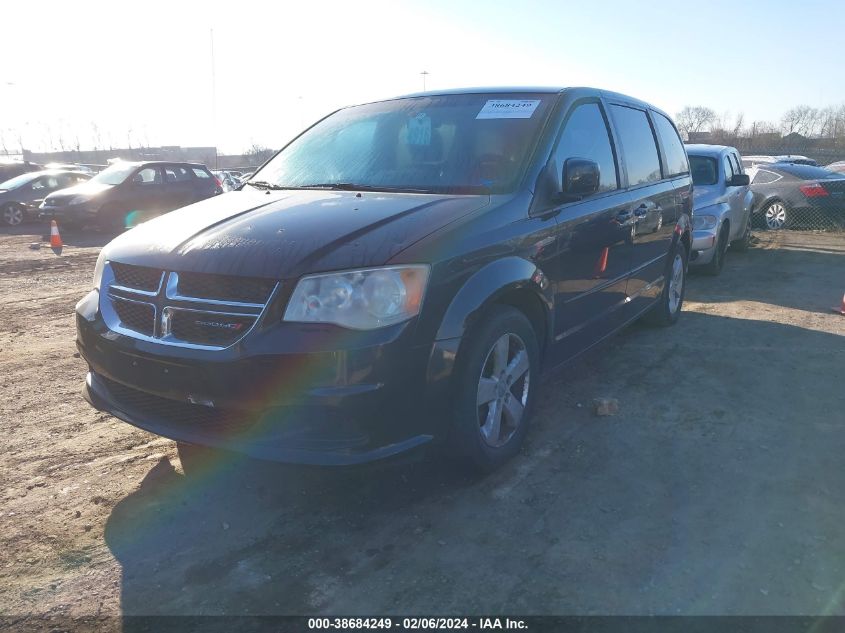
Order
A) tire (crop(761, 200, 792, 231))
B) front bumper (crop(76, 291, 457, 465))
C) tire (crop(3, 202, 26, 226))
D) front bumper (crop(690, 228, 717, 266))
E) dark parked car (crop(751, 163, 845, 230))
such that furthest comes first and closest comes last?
tire (crop(3, 202, 26, 226)) < tire (crop(761, 200, 792, 231)) < dark parked car (crop(751, 163, 845, 230)) < front bumper (crop(690, 228, 717, 266)) < front bumper (crop(76, 291, 457, 465))

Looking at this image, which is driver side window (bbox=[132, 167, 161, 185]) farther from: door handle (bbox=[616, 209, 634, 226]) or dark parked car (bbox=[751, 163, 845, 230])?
door handle (bbox=[616, 209, 634, 226])

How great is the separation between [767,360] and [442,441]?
11.6ft

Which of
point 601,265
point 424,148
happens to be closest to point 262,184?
point 424,148

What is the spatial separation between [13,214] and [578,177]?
17.9m

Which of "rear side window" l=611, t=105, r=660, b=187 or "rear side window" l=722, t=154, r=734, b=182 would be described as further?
"rear side window" l=722, t=154, r=734, b=182

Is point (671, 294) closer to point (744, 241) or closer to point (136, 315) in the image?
point (136, 315)

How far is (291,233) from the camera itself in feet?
9.54

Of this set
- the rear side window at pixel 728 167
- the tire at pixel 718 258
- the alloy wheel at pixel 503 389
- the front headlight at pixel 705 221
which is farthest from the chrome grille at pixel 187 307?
the rear side window at pixel 728 167

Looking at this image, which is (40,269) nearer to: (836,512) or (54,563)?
(54,563)

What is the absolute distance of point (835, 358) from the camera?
536 cm

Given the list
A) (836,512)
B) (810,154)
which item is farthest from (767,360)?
(810,154)

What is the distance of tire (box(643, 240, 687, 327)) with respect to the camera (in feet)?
19.8

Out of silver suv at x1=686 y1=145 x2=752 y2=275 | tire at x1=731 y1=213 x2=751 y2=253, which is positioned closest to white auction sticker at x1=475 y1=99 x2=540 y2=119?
silver suv at x1=686 y1=145 x2=752 y2=275

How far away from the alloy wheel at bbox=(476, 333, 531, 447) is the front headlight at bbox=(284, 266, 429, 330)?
0.62 m
